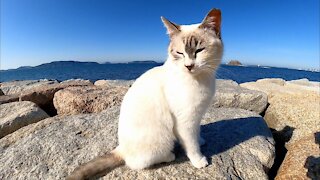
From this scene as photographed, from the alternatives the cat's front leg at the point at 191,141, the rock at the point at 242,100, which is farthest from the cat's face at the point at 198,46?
the rock at the point at 242,100

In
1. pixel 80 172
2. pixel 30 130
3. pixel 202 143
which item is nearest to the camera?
pixel 80 172

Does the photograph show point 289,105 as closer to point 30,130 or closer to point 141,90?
point 141,90

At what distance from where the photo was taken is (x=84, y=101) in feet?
20.2

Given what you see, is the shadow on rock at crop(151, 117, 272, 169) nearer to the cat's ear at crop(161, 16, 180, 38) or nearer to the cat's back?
the cat's back

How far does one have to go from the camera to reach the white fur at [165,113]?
128 inches

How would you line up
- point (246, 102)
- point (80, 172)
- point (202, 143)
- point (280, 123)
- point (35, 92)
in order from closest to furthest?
point (80, 172) → point (202, 143) → point (280, 123) → point (246, 102) → point (35, 92)

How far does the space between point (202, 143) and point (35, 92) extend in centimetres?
549

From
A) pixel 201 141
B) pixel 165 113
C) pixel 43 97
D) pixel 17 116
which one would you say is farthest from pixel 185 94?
pixel 43 97

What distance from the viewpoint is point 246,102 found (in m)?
6.47

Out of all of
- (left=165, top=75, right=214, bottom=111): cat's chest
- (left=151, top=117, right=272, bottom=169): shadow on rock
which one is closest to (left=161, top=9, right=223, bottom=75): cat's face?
(left=165, top=75, right=214, bottom=111): cat's chest

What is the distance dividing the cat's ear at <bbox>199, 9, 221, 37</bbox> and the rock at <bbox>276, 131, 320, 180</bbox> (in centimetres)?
241

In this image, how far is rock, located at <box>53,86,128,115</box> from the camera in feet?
20.1

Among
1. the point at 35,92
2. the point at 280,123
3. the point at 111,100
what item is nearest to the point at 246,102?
the point at 280,123

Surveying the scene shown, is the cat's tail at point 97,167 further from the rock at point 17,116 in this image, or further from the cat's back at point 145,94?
the rock at point 17,116
